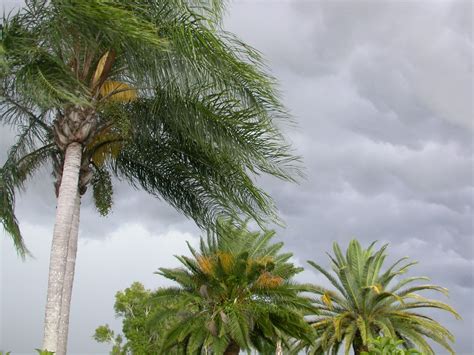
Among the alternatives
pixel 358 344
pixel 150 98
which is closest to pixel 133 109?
pixel 150 98

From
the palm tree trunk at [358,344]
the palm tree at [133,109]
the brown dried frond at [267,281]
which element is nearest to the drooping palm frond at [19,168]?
the palm tree at [133,109]

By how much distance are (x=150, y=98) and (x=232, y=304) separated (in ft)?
43.7

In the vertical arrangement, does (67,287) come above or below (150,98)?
below

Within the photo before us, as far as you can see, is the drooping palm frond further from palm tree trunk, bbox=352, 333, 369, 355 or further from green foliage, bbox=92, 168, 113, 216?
palm tree trunk, bbox=352, 333, 369, 355

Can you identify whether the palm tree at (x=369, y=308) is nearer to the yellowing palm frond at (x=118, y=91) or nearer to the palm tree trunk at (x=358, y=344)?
the palm tree trunk at (x=358, y=344)

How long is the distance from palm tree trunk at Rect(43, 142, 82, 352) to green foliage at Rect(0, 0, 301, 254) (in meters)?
1.01

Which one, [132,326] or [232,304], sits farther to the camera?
[132,326]

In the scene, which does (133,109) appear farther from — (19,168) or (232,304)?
(232,304)

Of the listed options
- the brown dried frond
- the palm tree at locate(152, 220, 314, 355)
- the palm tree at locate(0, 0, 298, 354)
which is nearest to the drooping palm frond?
the palm tree at locate(0, 0, 298, 354)

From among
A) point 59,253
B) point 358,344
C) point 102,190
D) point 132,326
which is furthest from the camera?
point 132,326

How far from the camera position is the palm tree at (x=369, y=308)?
92.8 feet

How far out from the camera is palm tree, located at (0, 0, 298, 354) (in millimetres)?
10352

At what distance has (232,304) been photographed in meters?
23.9

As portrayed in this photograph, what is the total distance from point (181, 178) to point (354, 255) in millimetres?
18255
